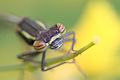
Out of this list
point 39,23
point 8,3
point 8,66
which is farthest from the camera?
point 8,3

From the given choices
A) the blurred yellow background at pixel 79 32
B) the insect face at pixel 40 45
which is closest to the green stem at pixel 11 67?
the blurred yellow background at pixel 79 32

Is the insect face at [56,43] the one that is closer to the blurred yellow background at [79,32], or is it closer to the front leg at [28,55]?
the blurred yellow background at [79,32]

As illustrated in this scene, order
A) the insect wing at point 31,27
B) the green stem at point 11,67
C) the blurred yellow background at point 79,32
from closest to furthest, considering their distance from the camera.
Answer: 1. the blurred yellow background at point 79,32
2. the green stem at point 11,67
3. the insect wing at point 31,27

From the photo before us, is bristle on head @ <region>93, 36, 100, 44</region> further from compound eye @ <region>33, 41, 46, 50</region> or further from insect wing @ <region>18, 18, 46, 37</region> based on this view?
insect wing @ <region>18, 18, 46, 37</region>

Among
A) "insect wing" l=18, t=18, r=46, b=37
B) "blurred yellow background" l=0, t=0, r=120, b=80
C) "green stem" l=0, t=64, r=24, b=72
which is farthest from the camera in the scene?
"insect wing" l=18, t=18, r=46, b=37

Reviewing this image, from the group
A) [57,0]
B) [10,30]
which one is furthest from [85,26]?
[10,30]

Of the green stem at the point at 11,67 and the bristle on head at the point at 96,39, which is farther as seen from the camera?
the green stem at the point at 11,67

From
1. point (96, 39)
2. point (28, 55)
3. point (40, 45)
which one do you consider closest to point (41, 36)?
point (40, 45)

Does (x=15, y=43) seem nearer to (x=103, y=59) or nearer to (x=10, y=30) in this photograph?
(x=10, y=30)

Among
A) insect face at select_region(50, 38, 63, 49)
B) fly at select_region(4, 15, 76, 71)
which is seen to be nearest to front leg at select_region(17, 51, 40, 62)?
fly at select_region(4, 15, 76, 71)
